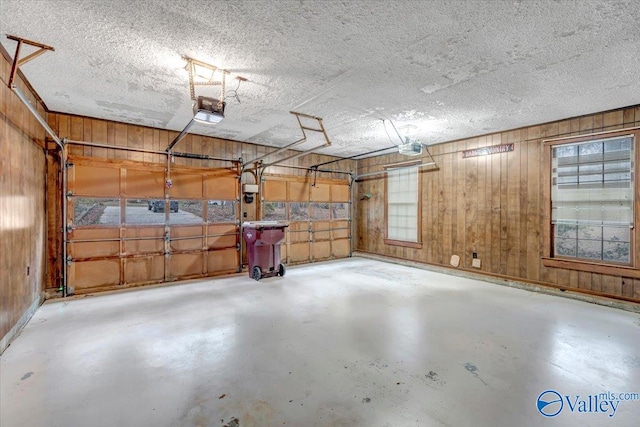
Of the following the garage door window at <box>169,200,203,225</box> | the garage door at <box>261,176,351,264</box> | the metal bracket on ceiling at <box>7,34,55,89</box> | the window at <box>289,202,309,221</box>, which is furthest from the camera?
the window at <box>289,202,309,221</box>

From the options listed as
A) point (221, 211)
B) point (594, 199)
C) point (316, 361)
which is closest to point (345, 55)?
point (316, 361)

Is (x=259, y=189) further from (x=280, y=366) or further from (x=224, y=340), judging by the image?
(x=280, y=366)

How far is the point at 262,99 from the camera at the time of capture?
372cm

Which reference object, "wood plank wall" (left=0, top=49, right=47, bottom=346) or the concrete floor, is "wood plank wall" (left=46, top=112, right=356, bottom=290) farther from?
the concrete floor

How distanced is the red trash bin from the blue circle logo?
13.6 ft

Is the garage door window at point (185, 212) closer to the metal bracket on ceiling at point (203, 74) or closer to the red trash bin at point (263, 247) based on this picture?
the red trash bin at point (263, 247)

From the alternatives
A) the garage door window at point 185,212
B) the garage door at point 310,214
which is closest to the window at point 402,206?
the garage door at point 310,214

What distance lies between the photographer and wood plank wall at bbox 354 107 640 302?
13.5 feet

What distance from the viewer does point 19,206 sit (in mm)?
3002

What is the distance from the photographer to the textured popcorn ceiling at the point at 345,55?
2047 millimetres

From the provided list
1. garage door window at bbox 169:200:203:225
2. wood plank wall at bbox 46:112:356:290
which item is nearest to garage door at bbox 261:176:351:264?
wood plank wall at bbox 46:112:356:290

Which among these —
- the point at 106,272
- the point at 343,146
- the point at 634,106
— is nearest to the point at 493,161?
the point at 634,106

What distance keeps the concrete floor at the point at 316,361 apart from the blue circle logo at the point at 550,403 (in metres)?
0.03

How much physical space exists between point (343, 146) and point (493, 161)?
116 inches
